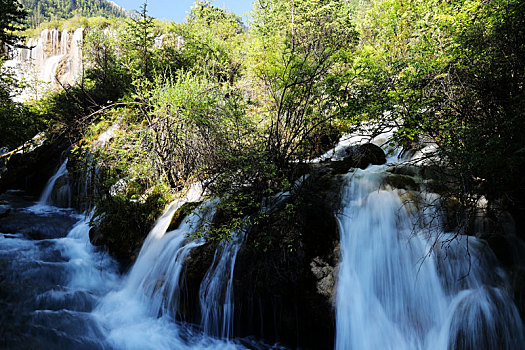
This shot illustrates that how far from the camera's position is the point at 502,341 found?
3.16 m

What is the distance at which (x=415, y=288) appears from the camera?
151 inches

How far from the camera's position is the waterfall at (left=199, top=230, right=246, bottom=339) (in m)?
4.55

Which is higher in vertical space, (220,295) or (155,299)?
(220,295)

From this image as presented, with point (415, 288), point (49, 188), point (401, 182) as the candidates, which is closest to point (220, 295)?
point (415, 288)

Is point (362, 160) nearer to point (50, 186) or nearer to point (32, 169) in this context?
point (50, 186)

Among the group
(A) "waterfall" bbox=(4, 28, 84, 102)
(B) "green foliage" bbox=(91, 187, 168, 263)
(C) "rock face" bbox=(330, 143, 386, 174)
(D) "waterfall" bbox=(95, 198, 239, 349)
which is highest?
(A) "waterfall" bbox=(4, 28, 84, 102)

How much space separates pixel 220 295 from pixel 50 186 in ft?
39.2

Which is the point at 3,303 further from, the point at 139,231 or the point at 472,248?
the point at 472,248

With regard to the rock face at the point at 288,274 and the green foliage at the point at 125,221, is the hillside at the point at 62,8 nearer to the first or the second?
the green foliage at the point at 125,221

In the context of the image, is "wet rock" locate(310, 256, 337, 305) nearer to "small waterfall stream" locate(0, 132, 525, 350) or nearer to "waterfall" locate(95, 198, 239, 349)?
"small waterfall stream" locate(0, 132, 525, 350)

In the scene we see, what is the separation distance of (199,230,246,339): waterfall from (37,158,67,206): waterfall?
10929 mm

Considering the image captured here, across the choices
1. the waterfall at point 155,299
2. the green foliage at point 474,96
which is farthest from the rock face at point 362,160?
the waterfall at point 155,299

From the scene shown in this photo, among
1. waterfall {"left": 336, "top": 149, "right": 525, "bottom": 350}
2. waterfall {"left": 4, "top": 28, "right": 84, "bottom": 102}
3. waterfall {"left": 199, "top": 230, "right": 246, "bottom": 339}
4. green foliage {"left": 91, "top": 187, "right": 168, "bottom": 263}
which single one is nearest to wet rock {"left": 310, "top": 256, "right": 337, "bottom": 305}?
waterfall {"left": 336, "top": 149, "right": 525, "bottom": 350}

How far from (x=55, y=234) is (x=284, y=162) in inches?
317
